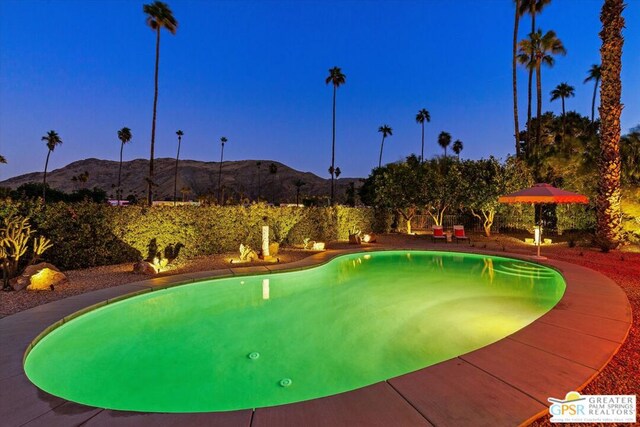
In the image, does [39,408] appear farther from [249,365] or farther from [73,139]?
[73,139]

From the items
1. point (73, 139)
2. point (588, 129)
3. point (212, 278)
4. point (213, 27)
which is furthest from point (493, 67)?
point (73, 139)

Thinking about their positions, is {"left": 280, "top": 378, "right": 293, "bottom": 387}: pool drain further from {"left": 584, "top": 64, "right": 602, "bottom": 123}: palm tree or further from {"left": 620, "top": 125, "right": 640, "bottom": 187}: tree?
{"left": 584, "top": 64, "right": 602, "bottom": 123}: palm tree

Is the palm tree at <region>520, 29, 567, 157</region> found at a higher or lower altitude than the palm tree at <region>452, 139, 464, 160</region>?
lower

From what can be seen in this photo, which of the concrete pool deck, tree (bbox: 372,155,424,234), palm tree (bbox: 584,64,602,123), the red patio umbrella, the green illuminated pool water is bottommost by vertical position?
the green illuminated pool water

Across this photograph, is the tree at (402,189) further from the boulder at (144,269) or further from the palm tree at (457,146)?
the palm tree at (457,146)

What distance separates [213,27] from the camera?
4281 cm

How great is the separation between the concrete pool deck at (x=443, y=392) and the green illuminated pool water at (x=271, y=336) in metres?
0.98

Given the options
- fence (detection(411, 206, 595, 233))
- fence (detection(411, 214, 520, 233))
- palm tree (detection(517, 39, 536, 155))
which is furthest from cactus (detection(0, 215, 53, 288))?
palm tree (detection(517, 39, 536, 155))

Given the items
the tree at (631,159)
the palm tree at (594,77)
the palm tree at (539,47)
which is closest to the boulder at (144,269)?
the tree at (631,159)

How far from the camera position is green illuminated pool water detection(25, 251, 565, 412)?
169 inches

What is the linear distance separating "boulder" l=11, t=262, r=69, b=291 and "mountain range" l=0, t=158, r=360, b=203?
10205cm

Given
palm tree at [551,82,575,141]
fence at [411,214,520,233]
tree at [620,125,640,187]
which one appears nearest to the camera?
tree at [620,125,640,187]

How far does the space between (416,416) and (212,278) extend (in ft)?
23.0

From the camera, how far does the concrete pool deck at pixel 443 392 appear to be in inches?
102
